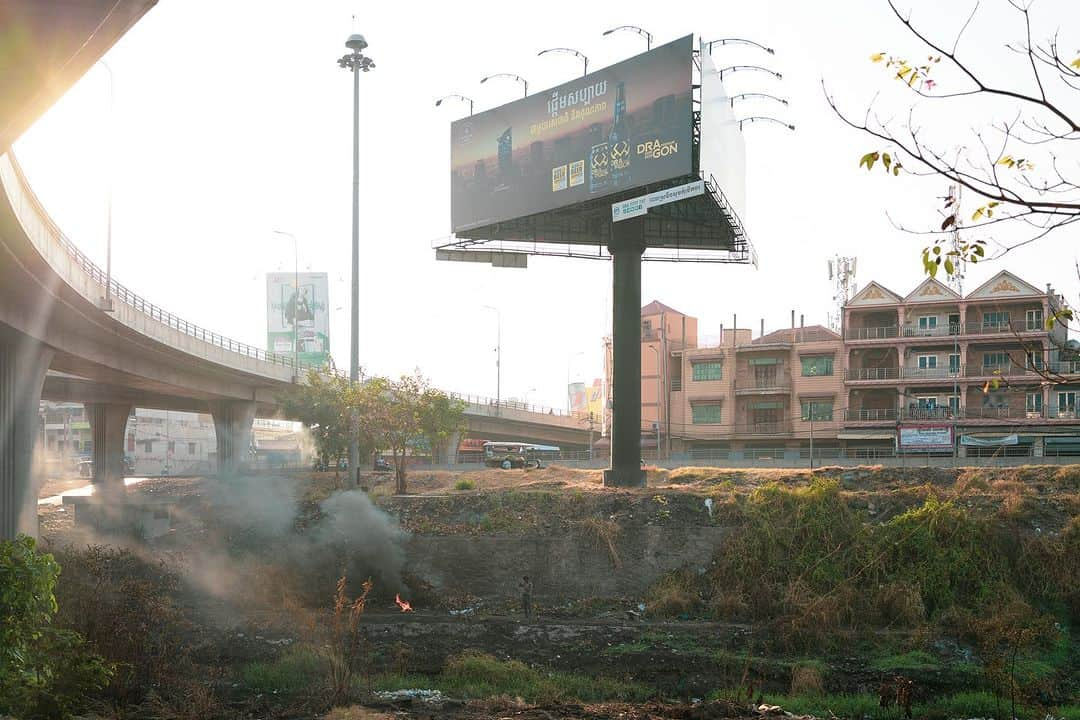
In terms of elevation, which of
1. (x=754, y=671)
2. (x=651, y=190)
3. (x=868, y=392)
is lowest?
(x=754, y=671)

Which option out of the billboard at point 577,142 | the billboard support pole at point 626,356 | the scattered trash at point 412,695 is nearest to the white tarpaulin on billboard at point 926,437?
the billboard support pole at point 626,356

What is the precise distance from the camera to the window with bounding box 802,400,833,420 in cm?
7012

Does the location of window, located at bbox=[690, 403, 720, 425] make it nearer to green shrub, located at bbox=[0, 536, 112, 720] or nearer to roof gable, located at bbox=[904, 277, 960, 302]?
roof gable, located at bbox=[904, 277, 960, 302]

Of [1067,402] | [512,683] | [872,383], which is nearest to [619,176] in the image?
[512,683]

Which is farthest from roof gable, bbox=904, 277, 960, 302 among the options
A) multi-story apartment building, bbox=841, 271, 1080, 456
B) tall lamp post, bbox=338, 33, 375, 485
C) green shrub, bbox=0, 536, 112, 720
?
green shrub, bbox=0, 536, 112, 720

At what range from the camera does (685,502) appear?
115 feet

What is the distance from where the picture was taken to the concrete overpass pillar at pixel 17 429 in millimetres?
31984

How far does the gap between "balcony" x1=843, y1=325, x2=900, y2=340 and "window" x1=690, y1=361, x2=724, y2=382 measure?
375 inches

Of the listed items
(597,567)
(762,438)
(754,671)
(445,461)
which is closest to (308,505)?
(597,567)

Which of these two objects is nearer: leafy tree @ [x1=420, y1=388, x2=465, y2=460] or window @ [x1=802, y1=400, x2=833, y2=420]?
leafy tree @ [x1=420, y1=388, x2=465, y2=460]

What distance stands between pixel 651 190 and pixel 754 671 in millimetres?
19839

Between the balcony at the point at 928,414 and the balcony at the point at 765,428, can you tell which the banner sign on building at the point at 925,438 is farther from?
the balcony at the point at 765,428

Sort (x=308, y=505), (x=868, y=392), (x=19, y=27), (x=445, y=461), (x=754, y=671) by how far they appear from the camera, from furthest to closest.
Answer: (x=445, y=461) < (x=868, y=392) < (x=308, y=505) < (x=754, y=671) < (x=19, y=27)

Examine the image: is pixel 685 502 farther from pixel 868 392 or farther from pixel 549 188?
pixel 868 392
